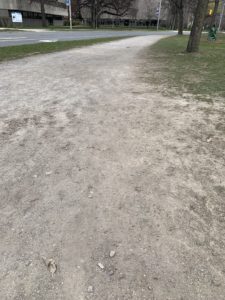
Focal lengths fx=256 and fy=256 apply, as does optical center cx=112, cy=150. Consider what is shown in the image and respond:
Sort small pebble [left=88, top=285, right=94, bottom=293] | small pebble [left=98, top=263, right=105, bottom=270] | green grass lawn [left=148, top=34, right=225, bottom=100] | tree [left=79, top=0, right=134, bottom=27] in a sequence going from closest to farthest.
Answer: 1. small pebble [left=88, top=285, right=94, bottom=293]
2. small pebble [left=98, top=263, right=105, bottom=270]
3. green grass lawn [left=148, top=34, right=225, bottom=100]
4. tree [left=79, top=0, right=134, bottom=27]

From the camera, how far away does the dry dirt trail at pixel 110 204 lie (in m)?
1.94

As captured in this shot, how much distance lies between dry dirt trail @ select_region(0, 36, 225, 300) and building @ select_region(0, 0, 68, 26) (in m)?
44.6

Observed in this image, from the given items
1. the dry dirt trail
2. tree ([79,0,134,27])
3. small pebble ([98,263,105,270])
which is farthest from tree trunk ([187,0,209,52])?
tree ([79,0,134,27])

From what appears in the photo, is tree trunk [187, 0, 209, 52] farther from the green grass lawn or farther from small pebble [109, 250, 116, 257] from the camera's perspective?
small pebble [109, 250, 116, 257]

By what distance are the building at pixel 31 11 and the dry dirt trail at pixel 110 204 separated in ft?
146

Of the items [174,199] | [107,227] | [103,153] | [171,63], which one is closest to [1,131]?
[103,153]

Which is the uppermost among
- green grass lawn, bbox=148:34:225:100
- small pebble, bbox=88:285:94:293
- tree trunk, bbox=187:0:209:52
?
tree trunk, bbox=187:0:209:52

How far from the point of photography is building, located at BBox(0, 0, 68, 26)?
138 feet

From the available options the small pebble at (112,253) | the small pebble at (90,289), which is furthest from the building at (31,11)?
the small pebble at (90,289)

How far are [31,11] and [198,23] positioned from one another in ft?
154

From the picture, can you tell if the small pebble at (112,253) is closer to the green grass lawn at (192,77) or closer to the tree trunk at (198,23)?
the green grass lawn at (192,77)

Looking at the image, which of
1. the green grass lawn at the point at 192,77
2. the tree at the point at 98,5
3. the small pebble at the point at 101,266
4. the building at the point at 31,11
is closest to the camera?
the small pebble at the point at 101,266

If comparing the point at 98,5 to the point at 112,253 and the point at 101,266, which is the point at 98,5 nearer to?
the point at 112,253

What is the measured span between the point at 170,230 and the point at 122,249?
496 millimetres
